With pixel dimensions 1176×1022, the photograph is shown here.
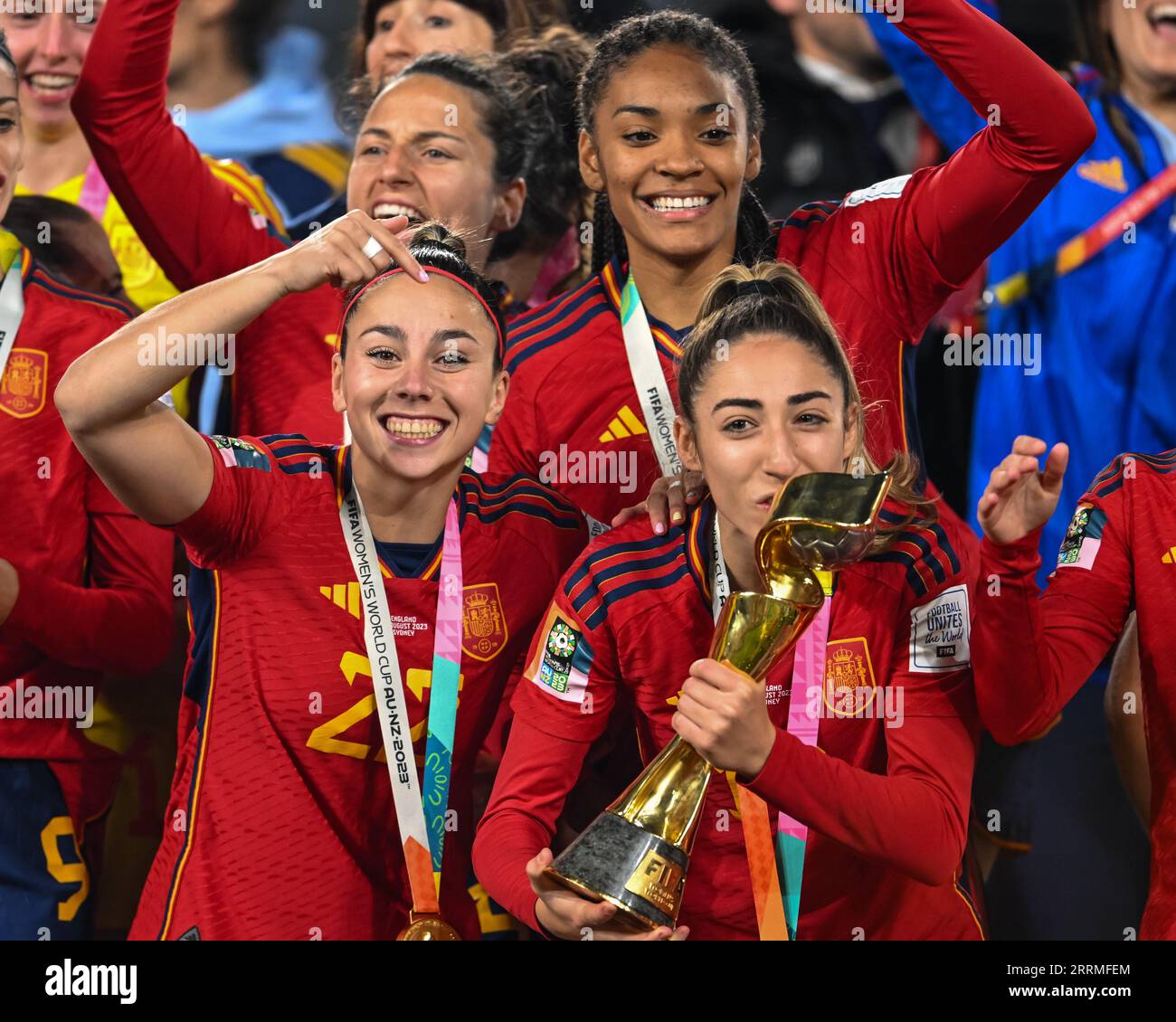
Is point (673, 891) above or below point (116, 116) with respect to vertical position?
below

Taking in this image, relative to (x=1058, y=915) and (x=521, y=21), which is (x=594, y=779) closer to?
(x=1058, y=915)

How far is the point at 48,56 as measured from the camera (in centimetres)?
361

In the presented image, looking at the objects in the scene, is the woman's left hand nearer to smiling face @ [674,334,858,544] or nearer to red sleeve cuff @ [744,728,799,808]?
red sleeve cuff @ [744,728,799,808]

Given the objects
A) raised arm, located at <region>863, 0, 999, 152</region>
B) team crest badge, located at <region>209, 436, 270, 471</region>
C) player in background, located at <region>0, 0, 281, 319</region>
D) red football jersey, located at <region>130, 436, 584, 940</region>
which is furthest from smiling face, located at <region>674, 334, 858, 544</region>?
player in background, located at <region>0, 0, 281, 319</region>

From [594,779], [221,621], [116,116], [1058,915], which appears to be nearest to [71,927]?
[221,621]

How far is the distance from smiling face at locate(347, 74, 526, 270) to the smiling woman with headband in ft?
2.00

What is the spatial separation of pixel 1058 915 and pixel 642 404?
1380 mm

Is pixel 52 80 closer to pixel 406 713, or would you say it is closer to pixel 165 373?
pixel 165 373

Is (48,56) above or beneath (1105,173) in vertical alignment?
above

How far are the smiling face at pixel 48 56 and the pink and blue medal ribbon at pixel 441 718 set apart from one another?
5.85 ft

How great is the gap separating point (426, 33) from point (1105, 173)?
5.11 feet

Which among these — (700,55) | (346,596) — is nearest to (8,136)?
(346,596)

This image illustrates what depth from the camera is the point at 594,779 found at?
2.77 meters
